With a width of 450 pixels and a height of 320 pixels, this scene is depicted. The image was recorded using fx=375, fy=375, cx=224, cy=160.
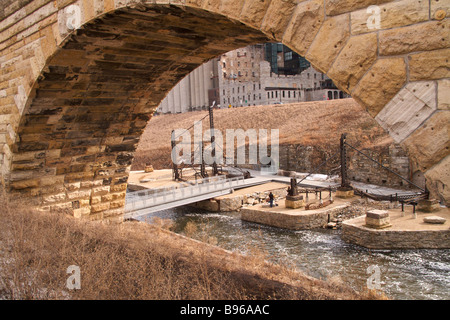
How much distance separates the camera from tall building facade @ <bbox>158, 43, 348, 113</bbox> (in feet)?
153

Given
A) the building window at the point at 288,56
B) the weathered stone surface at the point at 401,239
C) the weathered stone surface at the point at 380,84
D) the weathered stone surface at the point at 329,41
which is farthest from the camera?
the building window at the point at 288,56

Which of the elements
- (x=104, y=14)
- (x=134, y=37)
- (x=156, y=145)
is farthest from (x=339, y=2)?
(x=156, y=145)

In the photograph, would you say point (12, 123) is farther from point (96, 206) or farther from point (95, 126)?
point (96, 206)

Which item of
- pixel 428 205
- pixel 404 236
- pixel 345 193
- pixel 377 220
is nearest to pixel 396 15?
pixel 377 220

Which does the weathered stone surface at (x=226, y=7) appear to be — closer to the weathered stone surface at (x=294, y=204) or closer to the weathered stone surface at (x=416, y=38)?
the weathered stone surface at (x=416, y=38)

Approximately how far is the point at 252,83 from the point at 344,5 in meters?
45.7

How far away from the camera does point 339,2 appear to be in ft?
9.05

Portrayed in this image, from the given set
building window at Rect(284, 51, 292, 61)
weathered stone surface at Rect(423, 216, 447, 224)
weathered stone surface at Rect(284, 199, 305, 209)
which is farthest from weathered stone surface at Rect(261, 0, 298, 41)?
building window at Rect(284, 51, 292, 61)

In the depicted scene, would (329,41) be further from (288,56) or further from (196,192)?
(288,56)

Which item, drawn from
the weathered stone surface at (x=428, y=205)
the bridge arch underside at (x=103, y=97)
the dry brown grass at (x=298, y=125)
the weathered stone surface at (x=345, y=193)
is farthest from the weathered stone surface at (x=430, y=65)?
the dry brown grass at (x=298, y=125)

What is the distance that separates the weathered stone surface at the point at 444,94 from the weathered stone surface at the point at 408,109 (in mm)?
35

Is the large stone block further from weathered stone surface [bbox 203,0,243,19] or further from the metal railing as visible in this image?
weathered stone surface [bbox 203,0,243,19]

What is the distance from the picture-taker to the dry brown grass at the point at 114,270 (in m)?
3.97

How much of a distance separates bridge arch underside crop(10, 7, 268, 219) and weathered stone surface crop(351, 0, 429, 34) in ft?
5.99
